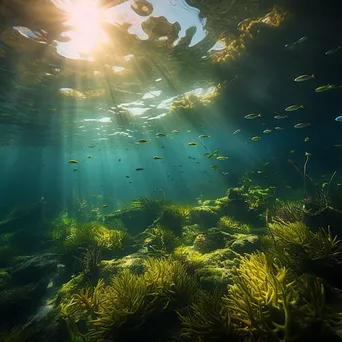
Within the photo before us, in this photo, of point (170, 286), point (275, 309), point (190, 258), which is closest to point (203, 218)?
point (190, 258)

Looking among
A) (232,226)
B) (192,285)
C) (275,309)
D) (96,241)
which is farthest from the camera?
(232,226)

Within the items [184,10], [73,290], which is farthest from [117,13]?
[73,290]

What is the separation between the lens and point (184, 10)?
31.1ft

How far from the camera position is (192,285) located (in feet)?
18.1

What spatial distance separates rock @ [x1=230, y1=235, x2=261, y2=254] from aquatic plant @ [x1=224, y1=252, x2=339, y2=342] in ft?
11.7

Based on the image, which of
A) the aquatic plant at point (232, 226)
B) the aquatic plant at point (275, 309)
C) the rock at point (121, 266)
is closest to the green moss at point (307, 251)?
the aquatic plant at point (275, 309)

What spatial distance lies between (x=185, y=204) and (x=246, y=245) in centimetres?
697

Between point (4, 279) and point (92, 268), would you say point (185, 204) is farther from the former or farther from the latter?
point (4, 279)

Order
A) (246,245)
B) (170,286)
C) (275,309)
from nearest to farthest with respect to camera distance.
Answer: (275,309), (170,286), (246,245)

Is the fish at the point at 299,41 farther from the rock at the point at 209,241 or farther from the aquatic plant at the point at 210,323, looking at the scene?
the aquatic plant at the point at 210,323

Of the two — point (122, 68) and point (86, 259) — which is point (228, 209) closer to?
point (86, 259)

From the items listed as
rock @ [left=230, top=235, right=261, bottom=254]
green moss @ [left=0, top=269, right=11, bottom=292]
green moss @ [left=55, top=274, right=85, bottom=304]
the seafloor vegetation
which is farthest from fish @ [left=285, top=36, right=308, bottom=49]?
green moss @ [left=0, top=269, right=11, bottom=292]

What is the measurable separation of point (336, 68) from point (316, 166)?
1100 centimetres

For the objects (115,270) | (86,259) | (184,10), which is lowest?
(115,270)
